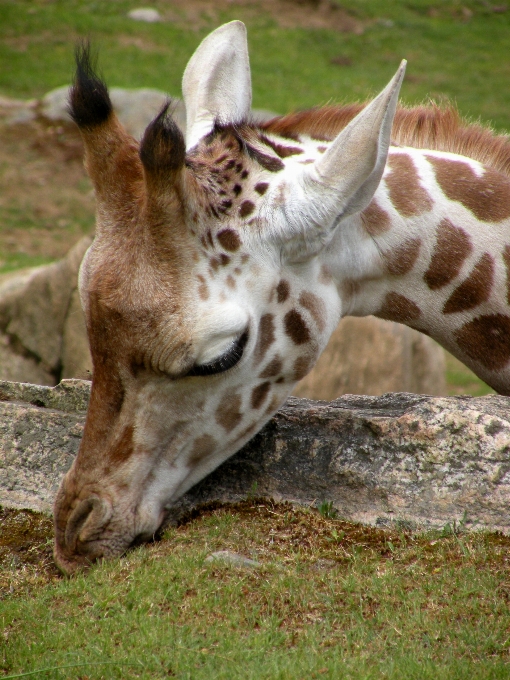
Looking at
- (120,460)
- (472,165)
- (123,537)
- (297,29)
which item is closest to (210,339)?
(120,460)

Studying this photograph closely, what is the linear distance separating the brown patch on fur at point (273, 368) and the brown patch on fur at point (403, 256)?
65 centimetres

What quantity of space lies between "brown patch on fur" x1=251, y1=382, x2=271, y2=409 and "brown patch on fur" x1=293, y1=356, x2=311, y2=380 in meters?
0.14

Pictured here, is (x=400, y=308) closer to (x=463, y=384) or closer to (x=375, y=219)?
(x=375, y=219)

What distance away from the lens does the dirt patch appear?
22.9 metres

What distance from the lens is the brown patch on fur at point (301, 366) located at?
132 inches

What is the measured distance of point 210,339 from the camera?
2938 mm

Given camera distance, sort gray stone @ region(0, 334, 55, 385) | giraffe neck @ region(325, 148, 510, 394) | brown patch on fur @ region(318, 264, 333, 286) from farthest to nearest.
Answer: gray stone @ region(0, 334, 55, 385) → giraffe neck @ region(325, 148, 510, 394) → brown patch on fur @ region(318, 264, 333, 286)

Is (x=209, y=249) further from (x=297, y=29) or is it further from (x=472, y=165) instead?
(x=297, y=29)

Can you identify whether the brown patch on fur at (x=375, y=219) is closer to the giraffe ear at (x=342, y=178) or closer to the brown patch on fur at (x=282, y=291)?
the giraffe ear at (x=342, y=178)

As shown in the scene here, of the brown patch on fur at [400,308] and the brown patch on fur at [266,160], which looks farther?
the brown patch on fur at [400,308]

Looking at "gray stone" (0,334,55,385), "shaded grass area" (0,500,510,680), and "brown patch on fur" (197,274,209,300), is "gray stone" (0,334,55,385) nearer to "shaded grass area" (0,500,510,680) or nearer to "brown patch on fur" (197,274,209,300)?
"shaded grass area" (0,500,510,680)

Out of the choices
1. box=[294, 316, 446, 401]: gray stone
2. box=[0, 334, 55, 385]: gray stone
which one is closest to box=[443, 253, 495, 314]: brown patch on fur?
box=[294, 316, 446, 401]: gray stone

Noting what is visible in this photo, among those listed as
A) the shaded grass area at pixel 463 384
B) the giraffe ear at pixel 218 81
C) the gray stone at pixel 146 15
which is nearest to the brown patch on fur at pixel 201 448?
the giraffe ear at pixel 218 81

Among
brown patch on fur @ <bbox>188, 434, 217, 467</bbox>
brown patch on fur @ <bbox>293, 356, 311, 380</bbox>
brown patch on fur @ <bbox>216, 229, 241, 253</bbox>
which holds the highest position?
brown patch on fur @ <bbox>216, 229, 241, 253</bbox>
